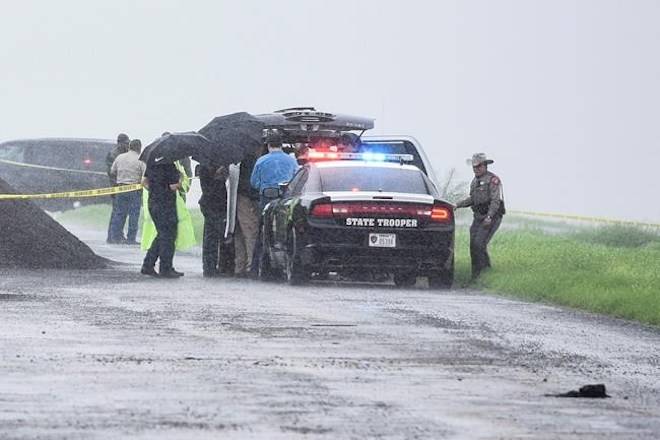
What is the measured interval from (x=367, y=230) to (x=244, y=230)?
367 centimetres

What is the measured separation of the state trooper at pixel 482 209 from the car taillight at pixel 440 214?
1.24m

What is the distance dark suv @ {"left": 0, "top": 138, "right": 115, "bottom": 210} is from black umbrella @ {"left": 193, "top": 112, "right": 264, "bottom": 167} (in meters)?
23.4

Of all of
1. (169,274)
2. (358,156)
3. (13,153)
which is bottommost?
(169,274)

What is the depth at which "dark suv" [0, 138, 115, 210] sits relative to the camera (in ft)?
157

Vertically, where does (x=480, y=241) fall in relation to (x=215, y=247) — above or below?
above

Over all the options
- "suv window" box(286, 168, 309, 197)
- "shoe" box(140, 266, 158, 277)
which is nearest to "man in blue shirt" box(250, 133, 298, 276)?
"suv window" box(286, 168, 309, 197)

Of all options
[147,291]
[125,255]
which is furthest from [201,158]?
[125,255]

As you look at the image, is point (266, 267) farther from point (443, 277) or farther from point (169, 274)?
point (443, 277)

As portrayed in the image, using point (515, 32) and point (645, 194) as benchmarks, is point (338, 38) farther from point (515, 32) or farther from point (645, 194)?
point (645, 194)

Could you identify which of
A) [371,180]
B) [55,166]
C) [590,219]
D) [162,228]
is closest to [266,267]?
[162,228]

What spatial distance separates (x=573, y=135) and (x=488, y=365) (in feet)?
385

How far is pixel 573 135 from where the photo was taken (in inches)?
5079

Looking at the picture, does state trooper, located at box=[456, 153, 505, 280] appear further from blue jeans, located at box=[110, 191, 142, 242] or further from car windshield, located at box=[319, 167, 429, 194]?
blue jeans, located at box=[110, 191, 142, 242]

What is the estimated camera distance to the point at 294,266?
853 inches
